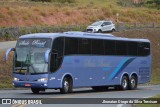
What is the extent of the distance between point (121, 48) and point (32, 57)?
782cm

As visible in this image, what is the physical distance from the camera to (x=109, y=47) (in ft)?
109

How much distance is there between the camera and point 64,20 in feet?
270

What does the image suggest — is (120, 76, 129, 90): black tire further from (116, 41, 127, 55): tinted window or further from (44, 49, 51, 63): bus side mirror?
(44, 49, 51, 63): bus side mirror

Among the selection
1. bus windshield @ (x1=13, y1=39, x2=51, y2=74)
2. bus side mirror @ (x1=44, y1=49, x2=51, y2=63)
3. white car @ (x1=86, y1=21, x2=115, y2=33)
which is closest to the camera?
bus side mirror @ (x1=44, y1=49, x2=51, y2=63)

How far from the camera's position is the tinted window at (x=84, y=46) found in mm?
30623

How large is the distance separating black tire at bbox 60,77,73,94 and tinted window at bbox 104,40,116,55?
3915 mm

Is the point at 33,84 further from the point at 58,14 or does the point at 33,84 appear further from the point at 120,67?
the point at 58,14

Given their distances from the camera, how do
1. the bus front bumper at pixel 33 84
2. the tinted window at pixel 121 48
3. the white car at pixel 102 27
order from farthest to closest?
the white car at pixel 102 27
the tinted window at pixel 121 48
the bus front bumper at pixel 33 84

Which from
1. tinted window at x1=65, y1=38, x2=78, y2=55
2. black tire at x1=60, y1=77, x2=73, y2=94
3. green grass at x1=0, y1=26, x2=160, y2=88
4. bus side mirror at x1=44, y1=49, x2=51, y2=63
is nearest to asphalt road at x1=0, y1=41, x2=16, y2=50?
green grass at x1=0, y1=26, x2=160, y2=88

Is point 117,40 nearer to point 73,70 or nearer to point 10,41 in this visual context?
point 73,70

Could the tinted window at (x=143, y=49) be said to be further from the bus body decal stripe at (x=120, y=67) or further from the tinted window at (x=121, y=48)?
the tinted window at (x=121, y=48)

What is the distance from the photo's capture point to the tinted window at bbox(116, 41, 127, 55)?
34.1 meters

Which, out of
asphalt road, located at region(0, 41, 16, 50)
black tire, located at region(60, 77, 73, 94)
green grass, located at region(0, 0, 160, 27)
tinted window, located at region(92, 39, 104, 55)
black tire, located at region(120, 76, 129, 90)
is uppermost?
green grass, located at region(0, 0, 160, 27)

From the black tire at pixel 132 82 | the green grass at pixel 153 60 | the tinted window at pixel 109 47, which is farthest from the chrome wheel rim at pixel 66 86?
the green grass at pixel 153 60
